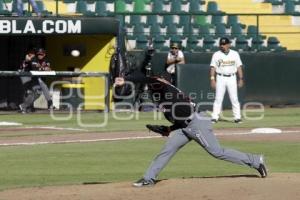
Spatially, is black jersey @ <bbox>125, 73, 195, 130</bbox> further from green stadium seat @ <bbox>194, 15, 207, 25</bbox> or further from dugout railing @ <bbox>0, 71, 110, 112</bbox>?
green stadium seat @ <bbox>194, 15, 207, 25</bbox>

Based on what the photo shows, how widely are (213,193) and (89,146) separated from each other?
19.5 ft

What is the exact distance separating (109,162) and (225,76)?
7.00m

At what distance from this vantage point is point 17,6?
2320 centimetres

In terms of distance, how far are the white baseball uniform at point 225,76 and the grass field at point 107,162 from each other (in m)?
3.39

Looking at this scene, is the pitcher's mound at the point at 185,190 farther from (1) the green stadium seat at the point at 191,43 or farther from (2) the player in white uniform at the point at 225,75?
(1) the green stadium seat at the point at 191,43

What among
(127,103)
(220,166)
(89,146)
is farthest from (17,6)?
(220,166)

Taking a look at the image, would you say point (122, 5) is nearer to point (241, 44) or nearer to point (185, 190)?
point (241, 44)

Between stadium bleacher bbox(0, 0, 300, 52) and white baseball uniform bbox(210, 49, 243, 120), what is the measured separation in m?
5.39

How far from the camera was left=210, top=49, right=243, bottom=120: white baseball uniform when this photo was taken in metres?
19.4

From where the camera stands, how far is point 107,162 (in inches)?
518

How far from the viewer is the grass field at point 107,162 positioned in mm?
11586

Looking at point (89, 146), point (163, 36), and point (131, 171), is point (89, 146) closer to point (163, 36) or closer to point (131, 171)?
point (131, 171)

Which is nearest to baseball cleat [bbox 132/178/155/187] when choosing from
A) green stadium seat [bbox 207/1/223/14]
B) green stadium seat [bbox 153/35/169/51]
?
green stadium seat [bbox 153/35/169/51]

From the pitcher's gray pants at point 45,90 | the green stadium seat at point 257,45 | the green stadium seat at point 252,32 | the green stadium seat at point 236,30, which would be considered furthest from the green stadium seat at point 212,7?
the pitcher's gray pants at point 45,90
